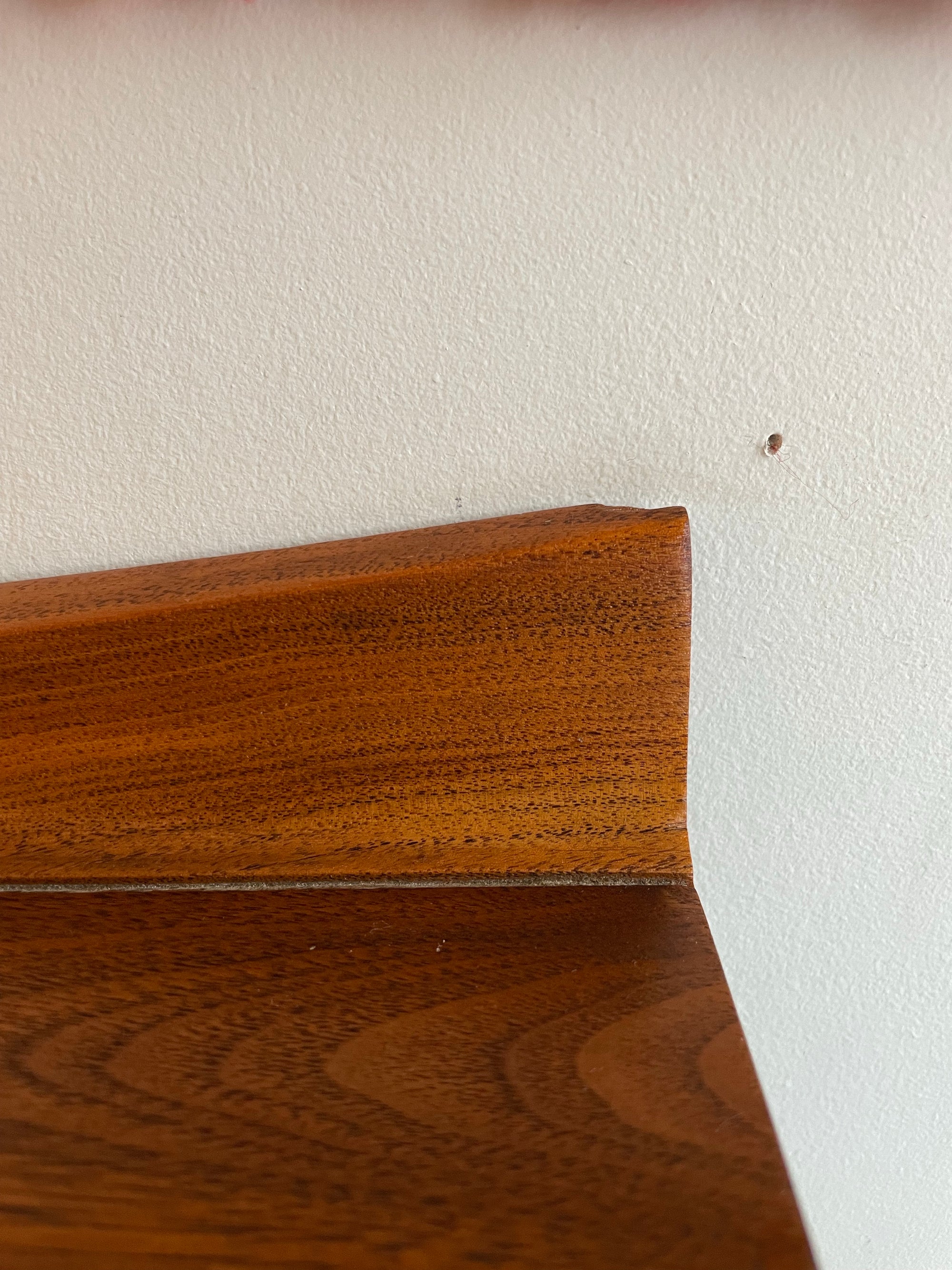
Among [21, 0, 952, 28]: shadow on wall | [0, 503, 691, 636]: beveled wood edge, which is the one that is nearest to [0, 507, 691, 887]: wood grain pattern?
[0, 503, 691, 636]: beveled wood edge

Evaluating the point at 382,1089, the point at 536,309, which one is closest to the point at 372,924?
the point at 382,1089

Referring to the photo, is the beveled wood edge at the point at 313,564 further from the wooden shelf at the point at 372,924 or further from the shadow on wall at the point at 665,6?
the shadow on wall at the point at 665,6

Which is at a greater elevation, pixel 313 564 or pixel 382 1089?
pixel 313 564

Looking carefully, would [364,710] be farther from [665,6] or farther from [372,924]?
[665,6]

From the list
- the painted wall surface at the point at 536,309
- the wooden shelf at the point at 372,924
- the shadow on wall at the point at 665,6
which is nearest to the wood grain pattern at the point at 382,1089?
the wooden shelf at the point at 372,924
